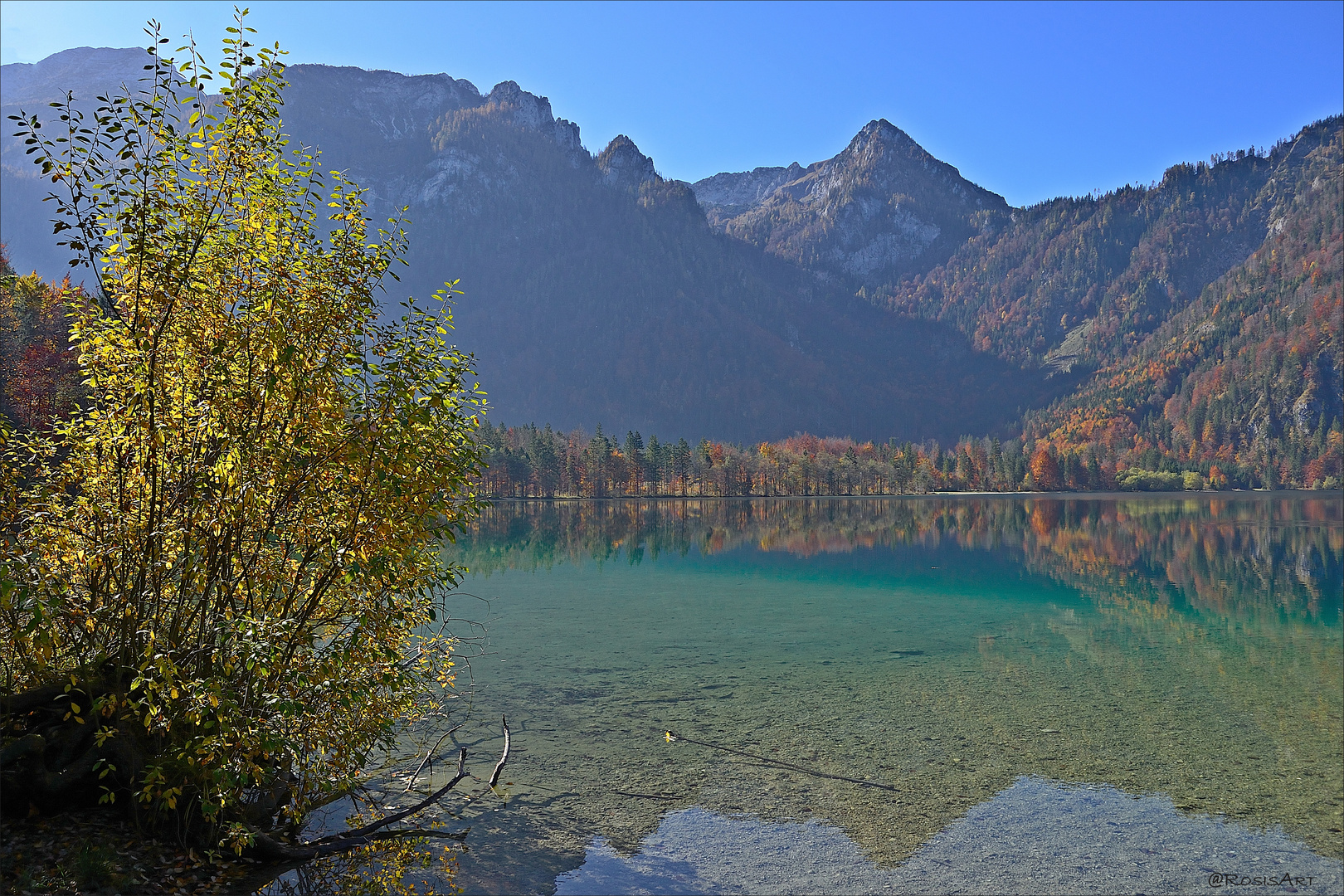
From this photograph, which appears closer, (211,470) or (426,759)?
(211,470)

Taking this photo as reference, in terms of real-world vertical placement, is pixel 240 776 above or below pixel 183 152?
below

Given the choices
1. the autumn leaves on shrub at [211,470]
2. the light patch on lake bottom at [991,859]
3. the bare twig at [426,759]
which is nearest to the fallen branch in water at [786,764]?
the light patch on lake bottom at [991,859]

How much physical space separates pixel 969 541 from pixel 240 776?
240 ft

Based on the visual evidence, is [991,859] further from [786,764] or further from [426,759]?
[426,759]

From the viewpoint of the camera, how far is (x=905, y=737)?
57.6 feet

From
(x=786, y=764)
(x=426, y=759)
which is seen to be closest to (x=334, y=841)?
(x=426, y=759)

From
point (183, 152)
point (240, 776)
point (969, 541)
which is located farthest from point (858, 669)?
point (969, 541)

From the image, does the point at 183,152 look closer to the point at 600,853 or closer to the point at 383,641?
the point at 383,641

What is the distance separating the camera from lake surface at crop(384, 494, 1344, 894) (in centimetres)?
1199

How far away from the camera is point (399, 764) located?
592 inches

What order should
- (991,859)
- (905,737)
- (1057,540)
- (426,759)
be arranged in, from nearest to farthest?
(991,859)
(426,759)
(905,737)
(1057,540)

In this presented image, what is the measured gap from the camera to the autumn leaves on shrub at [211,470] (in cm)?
896

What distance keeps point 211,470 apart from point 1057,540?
77491 mm

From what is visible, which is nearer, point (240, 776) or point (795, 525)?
point (240, 776)
